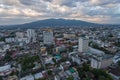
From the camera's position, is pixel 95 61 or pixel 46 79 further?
pixel 95 61

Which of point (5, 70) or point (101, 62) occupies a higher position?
point (101, 62)

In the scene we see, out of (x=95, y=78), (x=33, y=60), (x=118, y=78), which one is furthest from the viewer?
(x=33, y=60)

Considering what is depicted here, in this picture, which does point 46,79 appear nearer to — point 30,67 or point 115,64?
point 30,67

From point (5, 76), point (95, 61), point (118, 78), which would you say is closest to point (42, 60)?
point (5, 76)

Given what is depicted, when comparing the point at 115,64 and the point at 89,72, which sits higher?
the point at 89,72

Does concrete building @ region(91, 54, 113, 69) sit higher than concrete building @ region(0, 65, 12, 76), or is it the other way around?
concrete building @ region(91, 54, 113, 69)

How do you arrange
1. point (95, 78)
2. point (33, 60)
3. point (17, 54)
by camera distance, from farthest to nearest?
point (17, 54) < point (33, 60) < point (95, 78)

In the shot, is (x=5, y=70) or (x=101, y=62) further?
(x=5, y=70)

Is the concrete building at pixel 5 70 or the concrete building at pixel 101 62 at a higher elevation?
the concrete building at pixel 101 62

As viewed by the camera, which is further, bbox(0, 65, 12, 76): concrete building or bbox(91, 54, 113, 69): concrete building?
bbox(0, 65, 12, 76): concrete building

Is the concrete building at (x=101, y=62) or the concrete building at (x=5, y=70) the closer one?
the concrete building at (x=101, y=62)
